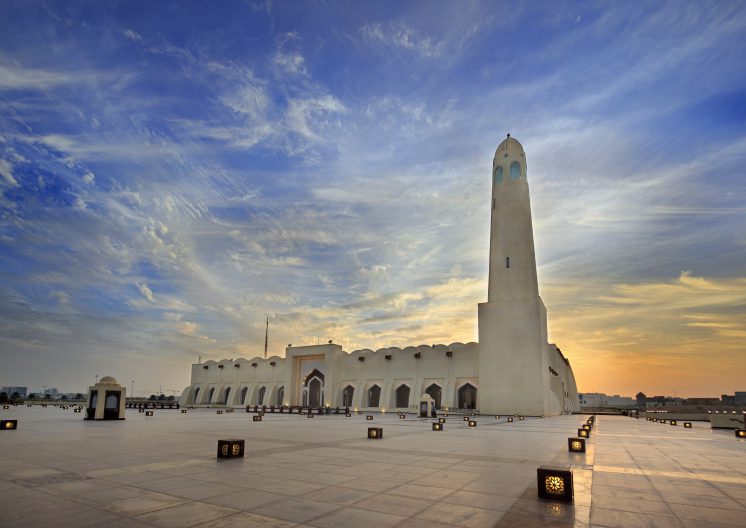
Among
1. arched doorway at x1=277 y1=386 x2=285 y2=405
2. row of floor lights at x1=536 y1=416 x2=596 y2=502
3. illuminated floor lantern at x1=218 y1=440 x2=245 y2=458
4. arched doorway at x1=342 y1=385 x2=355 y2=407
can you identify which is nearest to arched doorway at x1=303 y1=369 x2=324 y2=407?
arched doorway at x1=342 y1=385 x2=355 y2=407

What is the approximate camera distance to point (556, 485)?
19.9 ft

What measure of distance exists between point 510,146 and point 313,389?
37.1 meters

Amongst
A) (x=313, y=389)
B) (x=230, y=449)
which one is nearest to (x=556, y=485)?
(x=230, y=449)

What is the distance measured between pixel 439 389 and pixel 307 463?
140 ft

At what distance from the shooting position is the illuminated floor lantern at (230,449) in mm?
9234

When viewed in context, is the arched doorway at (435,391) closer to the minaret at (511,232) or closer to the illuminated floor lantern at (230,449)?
the minaret at (511,232)

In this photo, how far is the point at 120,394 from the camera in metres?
22.4

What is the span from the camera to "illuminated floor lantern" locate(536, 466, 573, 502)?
19.6 feet

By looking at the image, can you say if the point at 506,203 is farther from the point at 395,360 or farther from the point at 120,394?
the point at 120,394

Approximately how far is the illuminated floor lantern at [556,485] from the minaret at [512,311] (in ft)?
114

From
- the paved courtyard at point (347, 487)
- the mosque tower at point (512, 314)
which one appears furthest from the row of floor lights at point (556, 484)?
the mosque tower at point (512, 314)

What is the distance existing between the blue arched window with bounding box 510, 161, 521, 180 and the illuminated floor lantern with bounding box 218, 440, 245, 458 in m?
40.3

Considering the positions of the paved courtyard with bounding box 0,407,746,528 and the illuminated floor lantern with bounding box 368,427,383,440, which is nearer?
the paved courtyard with bounding box 0,407,746,528

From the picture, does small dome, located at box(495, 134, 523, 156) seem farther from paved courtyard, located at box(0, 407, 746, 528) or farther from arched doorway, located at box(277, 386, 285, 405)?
arched doorway, located at box(277, 386, 285, 405)
